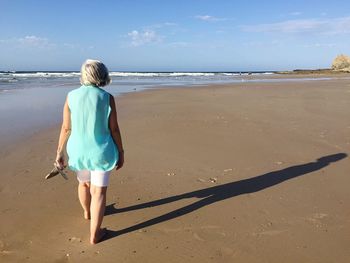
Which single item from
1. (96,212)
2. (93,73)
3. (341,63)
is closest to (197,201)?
(96,212)

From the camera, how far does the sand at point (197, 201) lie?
3.53 meters

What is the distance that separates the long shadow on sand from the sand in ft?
0.04

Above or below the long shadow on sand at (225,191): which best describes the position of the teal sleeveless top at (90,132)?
above

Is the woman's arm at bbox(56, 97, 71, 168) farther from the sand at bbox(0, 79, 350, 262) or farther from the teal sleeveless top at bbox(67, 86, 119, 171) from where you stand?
the sand at bbox(0, 79, 350, 262)

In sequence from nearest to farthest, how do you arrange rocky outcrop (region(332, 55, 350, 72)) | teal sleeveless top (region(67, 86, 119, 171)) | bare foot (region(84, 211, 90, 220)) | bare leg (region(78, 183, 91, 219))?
teal sleeveless top (region(67, 86, 119, 171))
bare leg (region(78, 183, 91, 219))
bare foot (region(84, 211, 90, 220))
rocky outcrop (region(332, 55, 350, 72))

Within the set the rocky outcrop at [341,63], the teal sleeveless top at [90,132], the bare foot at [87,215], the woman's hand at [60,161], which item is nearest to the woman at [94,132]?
the teal sleeveless top at [90,132]

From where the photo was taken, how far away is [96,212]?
3.69 m

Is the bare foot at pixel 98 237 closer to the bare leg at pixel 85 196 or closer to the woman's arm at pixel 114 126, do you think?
the bare leg at pixel 85 196

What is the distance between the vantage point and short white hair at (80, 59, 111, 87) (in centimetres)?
342

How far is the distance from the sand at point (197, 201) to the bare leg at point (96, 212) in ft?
0.29

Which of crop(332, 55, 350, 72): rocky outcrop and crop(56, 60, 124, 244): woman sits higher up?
crop(56, 60, 124, 244): woman

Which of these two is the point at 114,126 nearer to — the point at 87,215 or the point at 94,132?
the point at 94,132

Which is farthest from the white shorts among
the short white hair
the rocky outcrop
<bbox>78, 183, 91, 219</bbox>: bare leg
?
the rocky outcrop

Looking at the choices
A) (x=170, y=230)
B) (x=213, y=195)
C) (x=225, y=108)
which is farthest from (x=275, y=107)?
(x=170, y=230)
